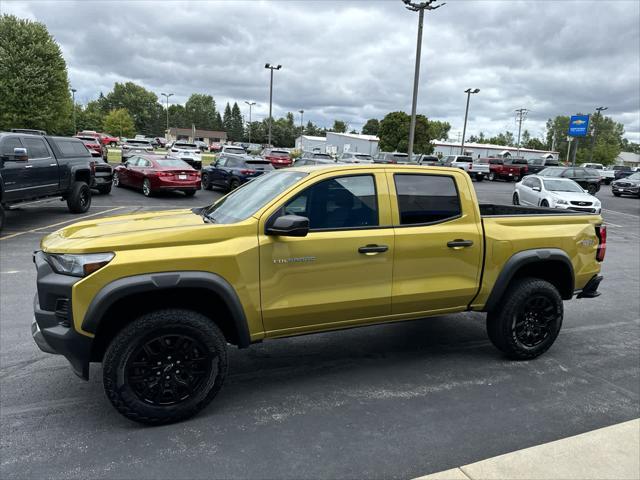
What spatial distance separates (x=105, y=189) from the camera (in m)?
17.9

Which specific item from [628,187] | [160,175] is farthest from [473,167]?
[160,175]

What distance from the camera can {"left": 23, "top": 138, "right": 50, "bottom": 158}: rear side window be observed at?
1059 centimetres

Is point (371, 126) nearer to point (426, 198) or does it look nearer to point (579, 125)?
point (579, 125)

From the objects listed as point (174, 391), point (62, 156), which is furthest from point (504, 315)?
point (62, 156)

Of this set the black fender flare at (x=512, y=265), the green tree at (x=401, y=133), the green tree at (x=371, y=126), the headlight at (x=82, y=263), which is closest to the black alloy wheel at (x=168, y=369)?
the headlight at (x=82, y=263)

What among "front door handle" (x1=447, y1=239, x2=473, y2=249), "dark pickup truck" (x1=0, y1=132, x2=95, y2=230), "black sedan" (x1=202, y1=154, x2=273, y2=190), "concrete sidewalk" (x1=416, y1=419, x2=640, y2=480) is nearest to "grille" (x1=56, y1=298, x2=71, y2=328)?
"concrete sidewalk" (x1=416, y1=419, x2=640, y2=480)

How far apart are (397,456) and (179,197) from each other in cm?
1694

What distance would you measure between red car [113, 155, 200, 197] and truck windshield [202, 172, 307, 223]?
13965 millimetres

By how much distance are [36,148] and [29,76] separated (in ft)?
115

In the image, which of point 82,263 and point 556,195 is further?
point 556,195

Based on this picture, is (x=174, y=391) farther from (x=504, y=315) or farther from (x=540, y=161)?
(x=540, y=161)

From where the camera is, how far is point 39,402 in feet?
11.8

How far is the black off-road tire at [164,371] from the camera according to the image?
3.14 m

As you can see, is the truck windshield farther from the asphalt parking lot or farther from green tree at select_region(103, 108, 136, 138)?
green tree at select_region(103, 108, 136, 138)
